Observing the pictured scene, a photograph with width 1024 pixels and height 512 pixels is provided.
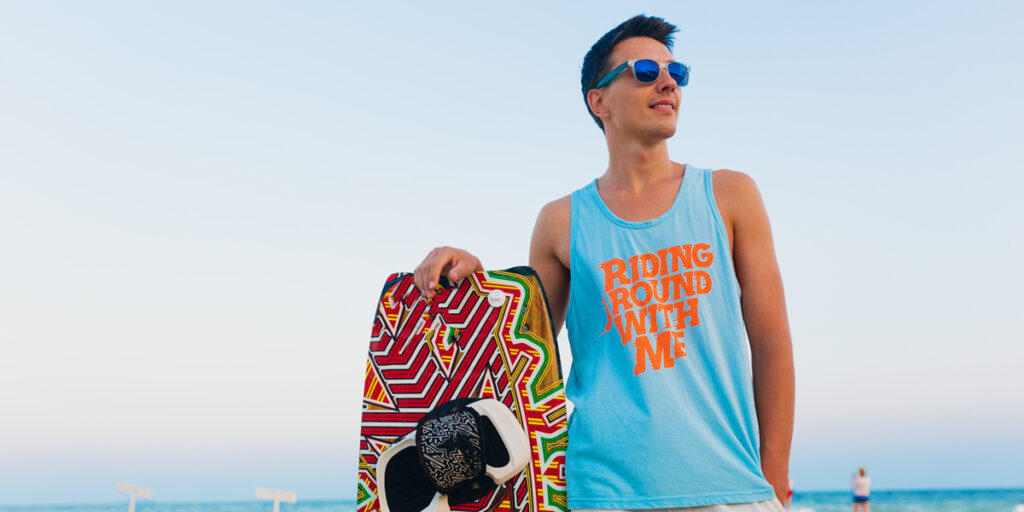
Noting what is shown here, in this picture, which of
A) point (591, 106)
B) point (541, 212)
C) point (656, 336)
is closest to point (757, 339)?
point (656, 336)

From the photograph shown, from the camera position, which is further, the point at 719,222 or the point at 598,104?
the point at 598,104

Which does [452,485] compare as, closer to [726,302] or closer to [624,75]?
[726,302]

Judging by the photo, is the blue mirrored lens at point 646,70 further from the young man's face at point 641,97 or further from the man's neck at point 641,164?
the man's neck at point 641,164

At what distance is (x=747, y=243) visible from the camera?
7.26ft

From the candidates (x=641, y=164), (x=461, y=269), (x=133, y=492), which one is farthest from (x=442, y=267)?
(x=133, y=492)

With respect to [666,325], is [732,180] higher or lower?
higher

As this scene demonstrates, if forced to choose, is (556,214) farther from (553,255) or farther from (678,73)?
(678,73)

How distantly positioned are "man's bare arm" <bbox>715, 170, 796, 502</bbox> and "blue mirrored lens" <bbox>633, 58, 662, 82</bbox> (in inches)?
14.9

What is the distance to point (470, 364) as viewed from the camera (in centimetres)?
260

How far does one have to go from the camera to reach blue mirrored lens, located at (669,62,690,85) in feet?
7.91

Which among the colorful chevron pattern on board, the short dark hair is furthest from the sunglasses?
the colorful chevron pattern on board

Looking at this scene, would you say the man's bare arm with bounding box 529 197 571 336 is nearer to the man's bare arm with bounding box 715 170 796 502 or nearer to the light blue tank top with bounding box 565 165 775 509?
the light blue tank top with bounding box 565 165 775 509

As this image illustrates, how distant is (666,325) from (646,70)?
82 centimetres

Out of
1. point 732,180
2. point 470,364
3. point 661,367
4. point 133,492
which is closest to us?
point 661,367
